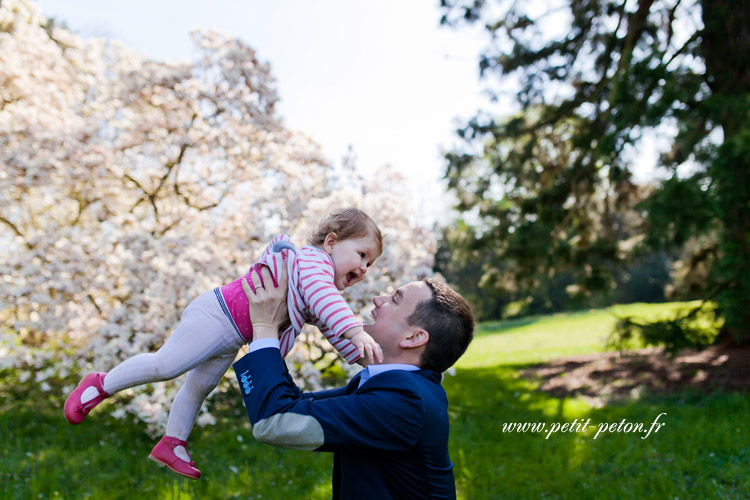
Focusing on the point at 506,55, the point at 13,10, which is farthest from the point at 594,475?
the point at 13,10

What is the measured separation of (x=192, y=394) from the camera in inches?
95.7

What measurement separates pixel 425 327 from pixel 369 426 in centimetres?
48

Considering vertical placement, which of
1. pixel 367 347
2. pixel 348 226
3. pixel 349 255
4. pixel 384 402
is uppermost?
→ pixel 348 226

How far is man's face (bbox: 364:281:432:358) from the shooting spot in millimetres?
2227

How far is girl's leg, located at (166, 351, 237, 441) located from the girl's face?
58cm

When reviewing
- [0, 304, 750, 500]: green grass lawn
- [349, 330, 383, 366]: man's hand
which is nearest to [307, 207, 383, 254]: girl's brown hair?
[349, 330, 383, 366]: man's hand

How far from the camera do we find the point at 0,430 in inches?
217

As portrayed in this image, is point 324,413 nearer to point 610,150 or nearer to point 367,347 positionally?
point 367,347

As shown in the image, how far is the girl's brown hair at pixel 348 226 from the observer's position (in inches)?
96.0

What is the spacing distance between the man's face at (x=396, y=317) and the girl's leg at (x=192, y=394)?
25.8 inches

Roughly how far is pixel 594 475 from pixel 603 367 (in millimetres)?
5678

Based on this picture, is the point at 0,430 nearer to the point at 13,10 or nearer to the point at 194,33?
the point at 194,33

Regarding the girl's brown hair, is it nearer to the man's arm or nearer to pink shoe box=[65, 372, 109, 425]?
the man's arm

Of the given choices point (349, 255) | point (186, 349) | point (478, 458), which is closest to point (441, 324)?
point (349, 255)
